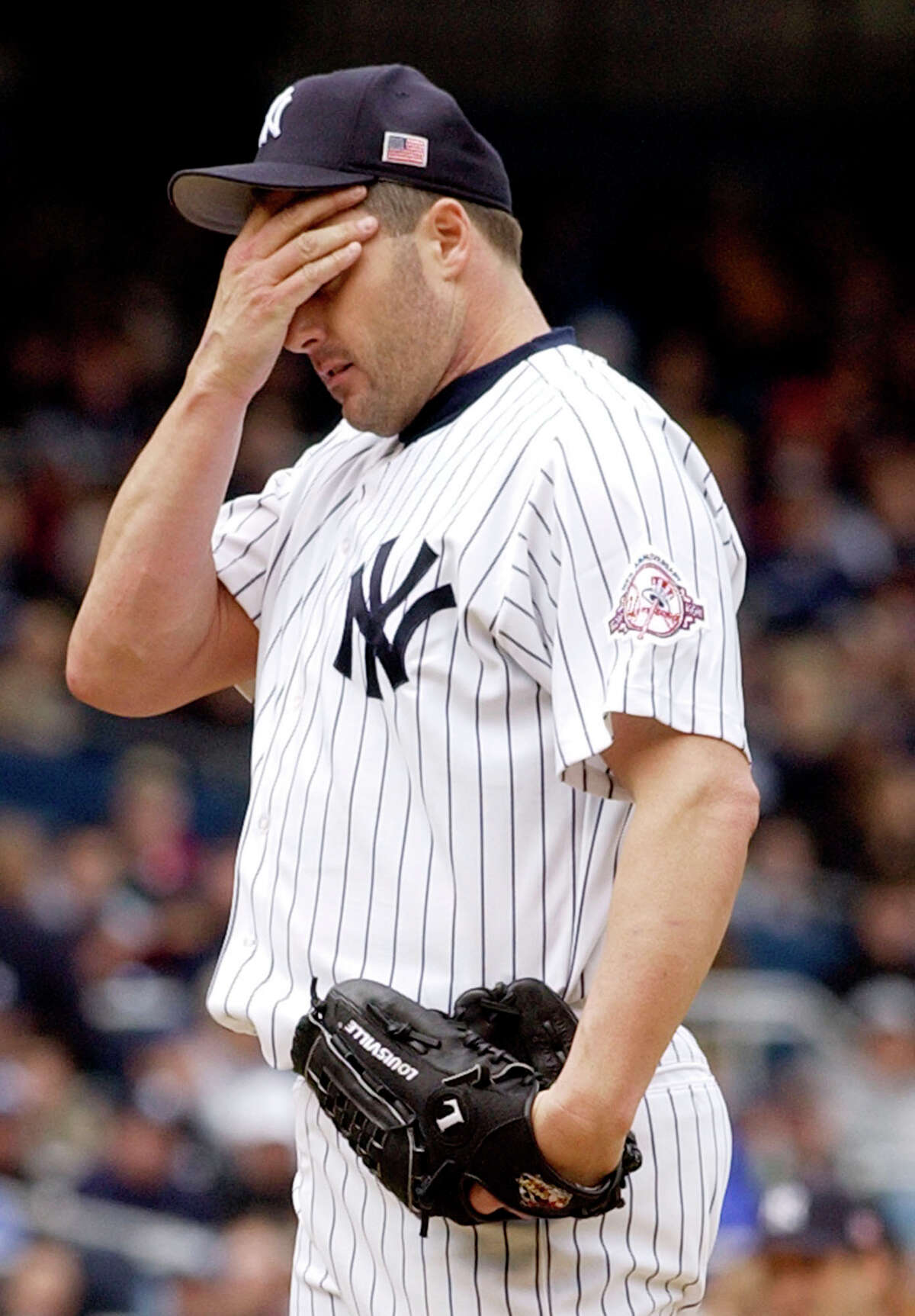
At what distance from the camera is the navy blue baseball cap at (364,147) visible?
7.02 feet

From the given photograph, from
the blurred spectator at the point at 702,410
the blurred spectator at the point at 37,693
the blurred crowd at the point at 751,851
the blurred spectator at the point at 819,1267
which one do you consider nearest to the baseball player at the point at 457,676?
the blurred spectator at the point at 819,1267

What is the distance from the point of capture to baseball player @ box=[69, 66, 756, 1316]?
184cm

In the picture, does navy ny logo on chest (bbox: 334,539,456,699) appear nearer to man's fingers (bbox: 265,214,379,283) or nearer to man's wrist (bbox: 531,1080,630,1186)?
man's fingers (bbox: 265,214,379,283)

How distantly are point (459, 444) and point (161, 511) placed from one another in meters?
0.36

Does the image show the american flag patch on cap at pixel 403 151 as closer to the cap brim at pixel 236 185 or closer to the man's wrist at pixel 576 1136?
the cap brim at pixel 236 185

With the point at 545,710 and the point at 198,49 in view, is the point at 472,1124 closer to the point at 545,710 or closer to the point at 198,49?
the point at 545,710

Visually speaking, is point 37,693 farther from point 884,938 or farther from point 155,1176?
point 884,938

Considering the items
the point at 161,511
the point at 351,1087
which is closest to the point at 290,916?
the point at 351,1087

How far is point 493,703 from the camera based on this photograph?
197cm

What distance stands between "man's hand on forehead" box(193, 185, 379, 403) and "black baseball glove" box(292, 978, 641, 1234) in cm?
70

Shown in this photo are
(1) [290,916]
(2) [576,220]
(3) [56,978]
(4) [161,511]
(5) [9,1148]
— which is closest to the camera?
(1) [290,916]

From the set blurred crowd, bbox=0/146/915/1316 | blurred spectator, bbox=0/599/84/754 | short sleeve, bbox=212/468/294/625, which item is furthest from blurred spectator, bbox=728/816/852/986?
short sleeve, bbox=212/468/294/625

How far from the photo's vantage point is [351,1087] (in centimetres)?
191

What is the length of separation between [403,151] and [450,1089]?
3.21 ft
